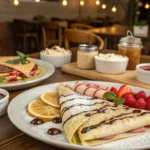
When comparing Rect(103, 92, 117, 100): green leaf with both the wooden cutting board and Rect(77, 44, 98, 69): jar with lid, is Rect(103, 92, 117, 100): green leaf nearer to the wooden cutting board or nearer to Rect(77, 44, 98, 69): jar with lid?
the wooden cutting board

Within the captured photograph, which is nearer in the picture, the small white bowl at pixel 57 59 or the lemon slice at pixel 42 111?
the lemon slice at pixel 42 111

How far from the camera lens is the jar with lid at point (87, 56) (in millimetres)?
1541

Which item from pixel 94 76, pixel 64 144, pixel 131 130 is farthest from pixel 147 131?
pixel 94 76

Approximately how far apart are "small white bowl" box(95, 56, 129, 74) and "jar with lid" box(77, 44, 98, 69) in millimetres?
66

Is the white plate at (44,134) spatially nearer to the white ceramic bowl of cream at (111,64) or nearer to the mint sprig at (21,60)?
the mint sprig at (21,60)

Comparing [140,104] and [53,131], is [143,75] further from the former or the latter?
[53,131]

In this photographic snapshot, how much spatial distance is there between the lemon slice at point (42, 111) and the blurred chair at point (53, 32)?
3992mm

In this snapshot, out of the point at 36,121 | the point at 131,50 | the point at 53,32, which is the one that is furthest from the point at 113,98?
the point at 53,32

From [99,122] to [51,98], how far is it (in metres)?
0.31

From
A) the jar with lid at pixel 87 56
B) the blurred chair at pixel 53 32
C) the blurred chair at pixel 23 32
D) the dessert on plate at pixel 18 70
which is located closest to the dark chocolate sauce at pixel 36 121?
the dessert on plate at pixel 18 70

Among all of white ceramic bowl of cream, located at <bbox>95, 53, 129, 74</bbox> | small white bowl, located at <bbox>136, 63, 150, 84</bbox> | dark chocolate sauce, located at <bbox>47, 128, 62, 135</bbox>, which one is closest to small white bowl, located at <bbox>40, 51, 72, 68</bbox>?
white ceramic bowl of cream, located at <bbox>95, 53, 129, 74</bbox>

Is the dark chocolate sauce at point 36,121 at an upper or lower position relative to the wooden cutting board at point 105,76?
lower

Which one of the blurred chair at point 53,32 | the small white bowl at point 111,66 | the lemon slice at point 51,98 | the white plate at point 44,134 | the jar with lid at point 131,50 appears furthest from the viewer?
the blurred chair at point 53,32

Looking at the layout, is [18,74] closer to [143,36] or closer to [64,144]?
[64,144]
